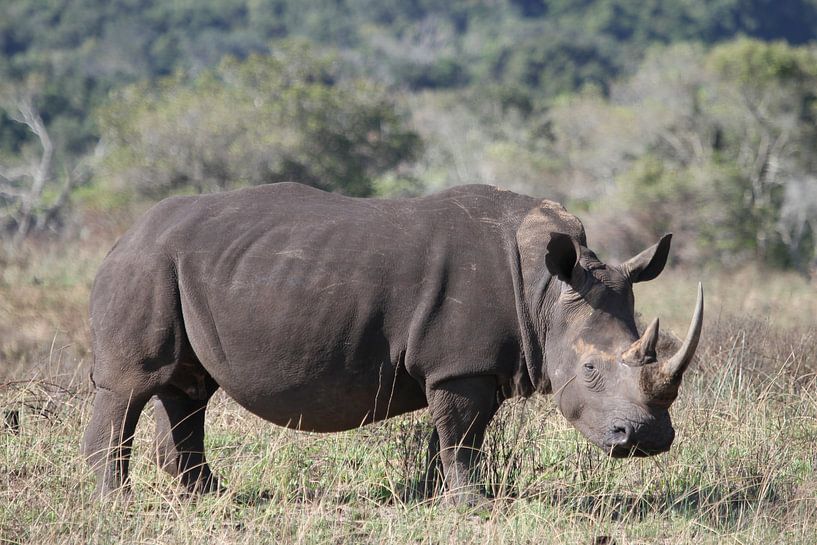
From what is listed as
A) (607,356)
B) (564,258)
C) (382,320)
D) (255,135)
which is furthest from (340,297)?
(255,135)

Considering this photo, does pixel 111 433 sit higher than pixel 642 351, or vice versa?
pixel 642 351

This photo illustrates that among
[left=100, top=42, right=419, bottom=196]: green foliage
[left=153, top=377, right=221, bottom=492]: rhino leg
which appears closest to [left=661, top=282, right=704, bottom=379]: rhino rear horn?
[left=153, top=377, right=221, bottom=492]: rhino leg

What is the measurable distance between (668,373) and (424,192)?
3006 centimetres

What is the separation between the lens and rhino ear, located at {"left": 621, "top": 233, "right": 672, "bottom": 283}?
19.3ft

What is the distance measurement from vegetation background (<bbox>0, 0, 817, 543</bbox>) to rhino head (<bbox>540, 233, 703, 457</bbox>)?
0.43 m

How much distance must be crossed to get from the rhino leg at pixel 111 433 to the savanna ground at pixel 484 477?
0.36 feet

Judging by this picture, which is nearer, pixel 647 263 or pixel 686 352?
pixel 686 352

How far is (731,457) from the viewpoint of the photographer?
6727mm

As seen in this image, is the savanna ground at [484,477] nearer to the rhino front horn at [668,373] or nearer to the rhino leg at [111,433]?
the rhino leg at [111,433]

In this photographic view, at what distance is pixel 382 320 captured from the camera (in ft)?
19.0

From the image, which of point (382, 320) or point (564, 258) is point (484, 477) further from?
point (564, 258)

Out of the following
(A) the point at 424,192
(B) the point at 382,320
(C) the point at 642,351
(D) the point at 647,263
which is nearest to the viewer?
(C) the point at 642,351

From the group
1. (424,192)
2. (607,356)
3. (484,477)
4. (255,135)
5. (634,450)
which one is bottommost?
(424,192)

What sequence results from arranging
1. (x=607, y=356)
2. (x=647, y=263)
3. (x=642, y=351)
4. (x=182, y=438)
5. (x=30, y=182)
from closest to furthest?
(x=642, y=351)
(x=607, y=356)
(x=647, y=263)
(x=182, y=438)
(x=30, y=182)
